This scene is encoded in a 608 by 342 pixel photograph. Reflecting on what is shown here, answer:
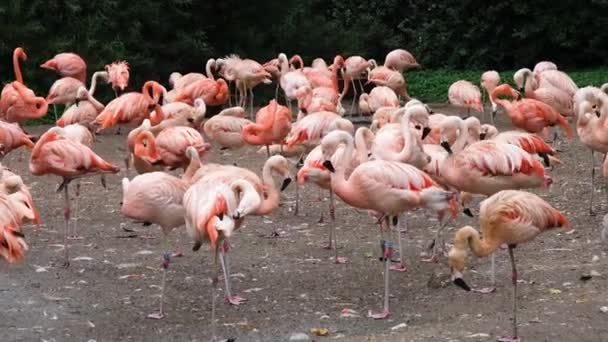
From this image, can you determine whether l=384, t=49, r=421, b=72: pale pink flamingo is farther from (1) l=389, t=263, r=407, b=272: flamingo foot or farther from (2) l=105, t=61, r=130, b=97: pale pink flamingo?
(1) l=389, t=263, r=407, b=272: flamingo foot

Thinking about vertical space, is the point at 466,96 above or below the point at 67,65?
below

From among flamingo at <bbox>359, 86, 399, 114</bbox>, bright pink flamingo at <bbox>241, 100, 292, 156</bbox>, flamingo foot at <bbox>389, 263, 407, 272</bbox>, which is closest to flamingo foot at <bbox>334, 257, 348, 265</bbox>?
flamingo foot at <bbox>389, 263, 407, 272</bbox>

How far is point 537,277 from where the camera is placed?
20.2ft

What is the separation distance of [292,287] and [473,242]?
1.32 m

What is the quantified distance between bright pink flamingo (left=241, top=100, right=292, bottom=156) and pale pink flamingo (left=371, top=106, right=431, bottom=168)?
146 cm

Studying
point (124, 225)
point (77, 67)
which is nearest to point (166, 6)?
Answer: point (77, 67)

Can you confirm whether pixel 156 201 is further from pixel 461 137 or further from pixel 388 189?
pixel 461 137

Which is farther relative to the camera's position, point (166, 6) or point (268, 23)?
point (268, 23)

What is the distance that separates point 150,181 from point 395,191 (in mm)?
1380

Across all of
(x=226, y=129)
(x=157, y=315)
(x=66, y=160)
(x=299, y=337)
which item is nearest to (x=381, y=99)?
(x=226, y=129)

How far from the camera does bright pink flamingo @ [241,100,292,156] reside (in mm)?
8328

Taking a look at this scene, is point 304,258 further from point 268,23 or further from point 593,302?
point 268,23


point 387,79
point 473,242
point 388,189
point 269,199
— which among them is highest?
point 387,79

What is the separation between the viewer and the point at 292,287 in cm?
618
